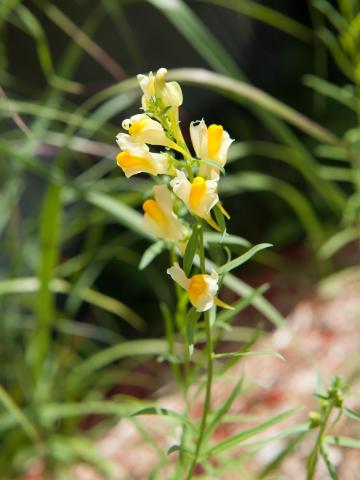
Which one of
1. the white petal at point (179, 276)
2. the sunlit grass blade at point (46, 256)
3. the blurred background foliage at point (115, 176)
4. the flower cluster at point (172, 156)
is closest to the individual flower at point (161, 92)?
the flower cluster at point (172, 156)

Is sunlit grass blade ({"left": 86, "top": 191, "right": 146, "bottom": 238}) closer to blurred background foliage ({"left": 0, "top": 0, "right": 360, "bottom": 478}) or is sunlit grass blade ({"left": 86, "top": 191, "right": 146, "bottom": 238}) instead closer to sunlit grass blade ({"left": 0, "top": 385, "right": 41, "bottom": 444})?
blurred background foliage ({"left": 0, "top": 0, "right": 360, "bottom": 478})

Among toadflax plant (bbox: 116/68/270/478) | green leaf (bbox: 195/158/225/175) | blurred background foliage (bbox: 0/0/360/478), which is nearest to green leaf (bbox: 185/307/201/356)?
toadflax plant (bbox: 116/68/270/478)

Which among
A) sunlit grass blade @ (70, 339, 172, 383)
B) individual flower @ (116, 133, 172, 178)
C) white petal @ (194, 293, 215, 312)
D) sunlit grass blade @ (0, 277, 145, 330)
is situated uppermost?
sunlit grass blade @ (0, 277, 145, 330)

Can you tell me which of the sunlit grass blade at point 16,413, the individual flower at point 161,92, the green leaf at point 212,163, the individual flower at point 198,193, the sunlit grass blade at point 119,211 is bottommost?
the individual flower at point 198,193

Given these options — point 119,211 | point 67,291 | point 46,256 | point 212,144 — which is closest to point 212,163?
point 212,144

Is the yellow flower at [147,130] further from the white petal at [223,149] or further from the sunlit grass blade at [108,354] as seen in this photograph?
the sunlit grass blade at [108,354]

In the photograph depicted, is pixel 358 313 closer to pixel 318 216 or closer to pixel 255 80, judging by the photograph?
pixel 318 216
